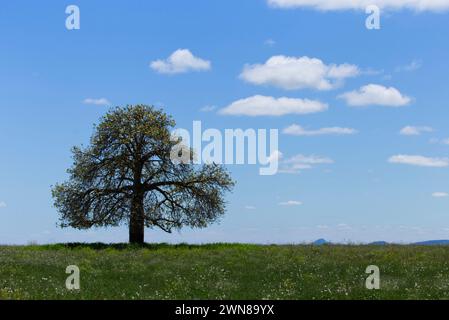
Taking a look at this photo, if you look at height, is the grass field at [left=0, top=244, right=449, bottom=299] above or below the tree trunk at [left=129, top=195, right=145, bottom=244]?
below

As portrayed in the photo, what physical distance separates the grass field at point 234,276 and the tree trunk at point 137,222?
40.3 feet

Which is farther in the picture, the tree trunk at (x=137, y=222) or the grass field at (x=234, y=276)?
the tree trunk at (x=137, y=222)

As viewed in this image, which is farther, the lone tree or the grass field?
the lone tree

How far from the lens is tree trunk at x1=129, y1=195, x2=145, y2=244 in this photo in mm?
48531

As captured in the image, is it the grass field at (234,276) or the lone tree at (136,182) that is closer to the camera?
the grass field at (234,276)

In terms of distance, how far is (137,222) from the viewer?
49000 mm

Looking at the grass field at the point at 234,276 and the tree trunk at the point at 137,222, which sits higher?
the tree trunk at the point at 137,222

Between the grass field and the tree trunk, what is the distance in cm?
1228

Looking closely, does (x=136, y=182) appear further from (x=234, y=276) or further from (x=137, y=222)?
(x=234, y=276)

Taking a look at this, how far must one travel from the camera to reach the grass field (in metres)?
21.7

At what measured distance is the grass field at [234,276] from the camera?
2173 centimetres

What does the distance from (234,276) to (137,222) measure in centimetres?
2375
